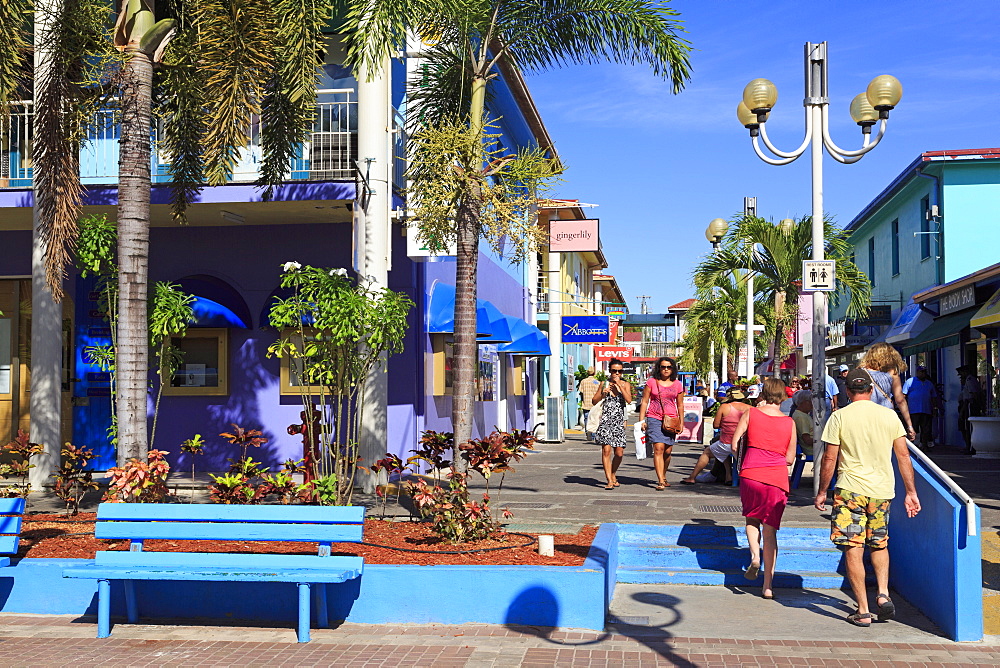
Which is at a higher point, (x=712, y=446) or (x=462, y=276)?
(x=462, y=276)

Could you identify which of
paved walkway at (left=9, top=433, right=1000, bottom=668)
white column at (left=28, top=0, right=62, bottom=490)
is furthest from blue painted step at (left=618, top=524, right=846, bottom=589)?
white column at (left=28, top=0, right=62, bottom=490)

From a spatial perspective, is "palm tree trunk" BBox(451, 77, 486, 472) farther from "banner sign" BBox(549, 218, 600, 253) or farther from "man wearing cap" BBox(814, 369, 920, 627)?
"banner sign" BBox(549, 218, 600, 253)

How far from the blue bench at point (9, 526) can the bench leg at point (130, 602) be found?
95 centimetres

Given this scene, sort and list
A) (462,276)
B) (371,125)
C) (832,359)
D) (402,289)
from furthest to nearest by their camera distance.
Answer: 1. (832,359)
2. (402,289)
3. (371,125)
4. (462,276)

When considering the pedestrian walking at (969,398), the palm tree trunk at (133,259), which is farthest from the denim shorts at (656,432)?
the pedestrian walking at (969,398)

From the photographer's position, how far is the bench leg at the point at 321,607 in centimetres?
685

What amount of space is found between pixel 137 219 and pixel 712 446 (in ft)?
23.7

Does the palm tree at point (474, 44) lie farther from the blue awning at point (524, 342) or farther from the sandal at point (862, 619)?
the blue awning at point (524, 342)

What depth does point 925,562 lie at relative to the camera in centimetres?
719

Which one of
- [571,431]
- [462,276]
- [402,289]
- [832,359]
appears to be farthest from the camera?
[832,359]

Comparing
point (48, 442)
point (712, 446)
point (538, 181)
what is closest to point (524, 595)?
point (538, 181)

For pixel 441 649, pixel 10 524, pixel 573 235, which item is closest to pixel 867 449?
pixel 441 649

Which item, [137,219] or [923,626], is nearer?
[923,626]

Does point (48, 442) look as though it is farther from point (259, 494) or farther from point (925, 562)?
point (925, 562)
